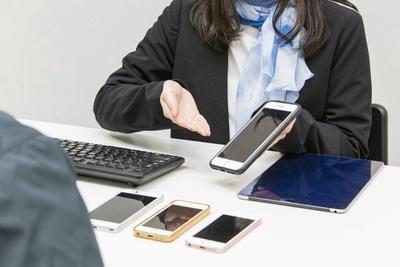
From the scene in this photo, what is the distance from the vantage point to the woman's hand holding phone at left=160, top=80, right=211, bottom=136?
1.20 m

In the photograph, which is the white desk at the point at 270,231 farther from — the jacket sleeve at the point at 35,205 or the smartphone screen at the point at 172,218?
the jacket sleeve at the point at 35,205

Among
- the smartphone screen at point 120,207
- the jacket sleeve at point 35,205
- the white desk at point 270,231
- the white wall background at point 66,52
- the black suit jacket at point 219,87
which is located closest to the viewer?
the jacket sleeve at point 35,205

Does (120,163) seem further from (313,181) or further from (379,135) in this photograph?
(379,135)

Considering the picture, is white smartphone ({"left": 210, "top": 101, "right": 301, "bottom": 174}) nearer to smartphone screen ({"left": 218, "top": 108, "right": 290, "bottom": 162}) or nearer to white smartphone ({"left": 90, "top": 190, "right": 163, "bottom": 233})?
smartphone screen ({"left": 218, "top": 108, "right": 290, "bottom": 162})

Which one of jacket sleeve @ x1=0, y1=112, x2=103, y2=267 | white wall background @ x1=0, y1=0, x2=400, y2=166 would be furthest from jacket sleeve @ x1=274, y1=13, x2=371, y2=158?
jacket sleeve @ x1=0, y1=112, x2=103, y2=267

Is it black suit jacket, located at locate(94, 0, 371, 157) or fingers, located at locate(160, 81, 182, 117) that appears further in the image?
black suit jacket, located at locate(94, 0, 371, 157)

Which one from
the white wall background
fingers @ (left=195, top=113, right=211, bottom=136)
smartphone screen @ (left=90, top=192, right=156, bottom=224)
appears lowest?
the white wall background

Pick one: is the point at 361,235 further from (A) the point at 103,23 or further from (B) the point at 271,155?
(A) the point at 103,23

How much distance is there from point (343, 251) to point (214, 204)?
0.23m

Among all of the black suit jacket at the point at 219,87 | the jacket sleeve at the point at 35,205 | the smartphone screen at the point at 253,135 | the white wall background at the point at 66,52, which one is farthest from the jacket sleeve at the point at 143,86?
the jacket sleeve at the point at 35,205

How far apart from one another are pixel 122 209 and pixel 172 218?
0.08m

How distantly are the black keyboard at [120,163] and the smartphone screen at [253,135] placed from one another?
10cm

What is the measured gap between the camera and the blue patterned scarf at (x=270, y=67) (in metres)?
1.40

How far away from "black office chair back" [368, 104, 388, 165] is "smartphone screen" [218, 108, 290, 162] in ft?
1.29
